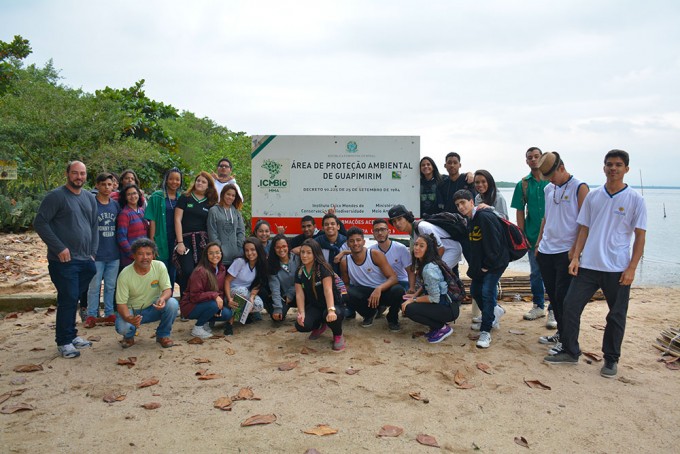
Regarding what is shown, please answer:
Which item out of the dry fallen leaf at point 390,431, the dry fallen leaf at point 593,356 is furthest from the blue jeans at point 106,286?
the dry fallen leaf at point 593,356

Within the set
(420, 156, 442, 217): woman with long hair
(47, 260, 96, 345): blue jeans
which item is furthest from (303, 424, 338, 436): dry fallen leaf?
(420, 156, 442, 217): woman with long hair

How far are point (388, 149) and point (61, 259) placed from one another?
13.4ft

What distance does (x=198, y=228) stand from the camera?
5.85 m

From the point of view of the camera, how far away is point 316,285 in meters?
5.21

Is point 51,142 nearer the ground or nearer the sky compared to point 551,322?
nearer the sky

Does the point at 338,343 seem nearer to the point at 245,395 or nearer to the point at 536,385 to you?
the point at 245,395

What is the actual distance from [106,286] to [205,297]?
4.52 feet

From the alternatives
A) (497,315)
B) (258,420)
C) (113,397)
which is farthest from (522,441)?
(113,397)

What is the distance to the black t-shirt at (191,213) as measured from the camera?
228 inches

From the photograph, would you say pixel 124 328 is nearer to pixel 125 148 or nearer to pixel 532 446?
pixel 532 446

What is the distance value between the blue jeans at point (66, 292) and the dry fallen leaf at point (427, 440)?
3.49m

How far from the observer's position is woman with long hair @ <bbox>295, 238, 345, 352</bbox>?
504 cm

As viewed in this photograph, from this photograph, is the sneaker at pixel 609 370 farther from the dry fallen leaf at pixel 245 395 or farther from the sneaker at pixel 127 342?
the sneaker at pixel 127 342

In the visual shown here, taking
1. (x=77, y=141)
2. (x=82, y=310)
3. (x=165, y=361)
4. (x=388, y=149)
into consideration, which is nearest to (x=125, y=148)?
(x=77, y=141)
